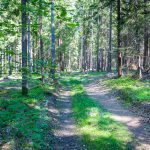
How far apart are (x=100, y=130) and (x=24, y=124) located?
322 cm

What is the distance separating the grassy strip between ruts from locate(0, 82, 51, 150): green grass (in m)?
1.58

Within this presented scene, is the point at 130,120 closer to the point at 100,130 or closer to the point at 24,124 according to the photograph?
the point at 100,130

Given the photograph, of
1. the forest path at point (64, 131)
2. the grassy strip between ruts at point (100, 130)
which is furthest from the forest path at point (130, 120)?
the forest path at point (64, 131)

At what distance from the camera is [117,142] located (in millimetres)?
10781

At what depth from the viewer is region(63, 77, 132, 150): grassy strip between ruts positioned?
34.9 ft

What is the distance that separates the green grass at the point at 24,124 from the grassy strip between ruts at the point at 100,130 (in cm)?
158

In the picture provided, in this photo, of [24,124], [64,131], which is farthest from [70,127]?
[24,124]

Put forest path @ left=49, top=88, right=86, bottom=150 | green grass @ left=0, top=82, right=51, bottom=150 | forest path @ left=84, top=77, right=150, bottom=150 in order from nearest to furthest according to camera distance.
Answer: green grass @ left=0, top=82, right=51, bottom=150 < forest path @ left=49, top=88, right=86, bottom=150 < forest path @ left=84, top=77, right=150, bottom=150

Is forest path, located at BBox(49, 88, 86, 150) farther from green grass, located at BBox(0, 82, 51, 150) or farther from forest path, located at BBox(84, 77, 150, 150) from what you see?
forest path, located at BBox(84, 77, 150, 150)

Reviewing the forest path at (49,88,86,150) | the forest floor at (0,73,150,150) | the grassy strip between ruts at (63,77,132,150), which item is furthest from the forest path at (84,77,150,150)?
the forest path at (49,88,86,150)

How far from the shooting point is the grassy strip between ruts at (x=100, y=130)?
10.6 metres

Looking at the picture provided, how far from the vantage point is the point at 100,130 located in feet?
40.3

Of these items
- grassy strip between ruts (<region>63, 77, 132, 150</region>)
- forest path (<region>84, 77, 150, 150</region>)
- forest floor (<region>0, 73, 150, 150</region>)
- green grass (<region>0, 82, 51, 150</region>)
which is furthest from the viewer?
forest path (<region>84, 77, 150, 150</region>)

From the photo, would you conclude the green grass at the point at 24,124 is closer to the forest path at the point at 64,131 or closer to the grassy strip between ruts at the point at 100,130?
the forest path at the point at 64,131
